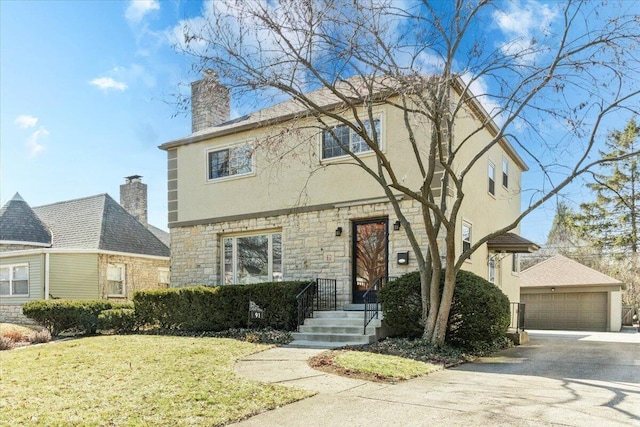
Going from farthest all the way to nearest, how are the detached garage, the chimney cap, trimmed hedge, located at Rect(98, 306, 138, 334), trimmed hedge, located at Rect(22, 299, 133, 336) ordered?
the chimney cap, the detached garage, trimmed hedge, located at Rect(22, 299, 133, 336), trimmed hedge, located at Rect(98, 306, 138, 334)

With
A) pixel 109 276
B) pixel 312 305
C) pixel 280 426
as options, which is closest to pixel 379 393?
pixel 280 426

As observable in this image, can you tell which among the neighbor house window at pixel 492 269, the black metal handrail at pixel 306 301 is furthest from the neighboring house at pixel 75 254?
the neighbor house window at pixel 492 269

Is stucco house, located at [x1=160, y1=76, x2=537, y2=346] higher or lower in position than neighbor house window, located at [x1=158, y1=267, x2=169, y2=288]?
higher

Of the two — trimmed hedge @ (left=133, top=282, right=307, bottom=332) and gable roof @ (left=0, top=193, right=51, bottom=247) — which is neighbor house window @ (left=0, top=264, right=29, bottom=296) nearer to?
gable roof @ (left=0, top=193, right=51, bottom=247)

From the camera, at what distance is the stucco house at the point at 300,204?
1208 cm

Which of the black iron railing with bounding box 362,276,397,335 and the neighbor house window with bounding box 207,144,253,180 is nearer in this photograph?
the black iron railing with bounding box 362,276,397,335

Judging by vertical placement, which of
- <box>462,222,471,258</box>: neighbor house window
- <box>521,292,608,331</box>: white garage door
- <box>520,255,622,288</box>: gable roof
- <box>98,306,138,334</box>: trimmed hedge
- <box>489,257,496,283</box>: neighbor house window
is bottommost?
<box>521,292,608,331</box>: white garage door

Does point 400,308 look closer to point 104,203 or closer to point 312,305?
point 312,305

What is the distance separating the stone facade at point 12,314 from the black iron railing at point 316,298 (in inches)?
466

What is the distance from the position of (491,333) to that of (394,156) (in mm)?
4633

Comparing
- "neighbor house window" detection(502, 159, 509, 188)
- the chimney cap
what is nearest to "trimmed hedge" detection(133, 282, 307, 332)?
"neighbor house window" detection(502, 159, 509, 188)

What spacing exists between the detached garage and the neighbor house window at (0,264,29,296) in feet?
67.2

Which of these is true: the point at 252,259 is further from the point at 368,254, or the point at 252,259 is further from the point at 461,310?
the point at 461,310

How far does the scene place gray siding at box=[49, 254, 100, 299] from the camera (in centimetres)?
1798
